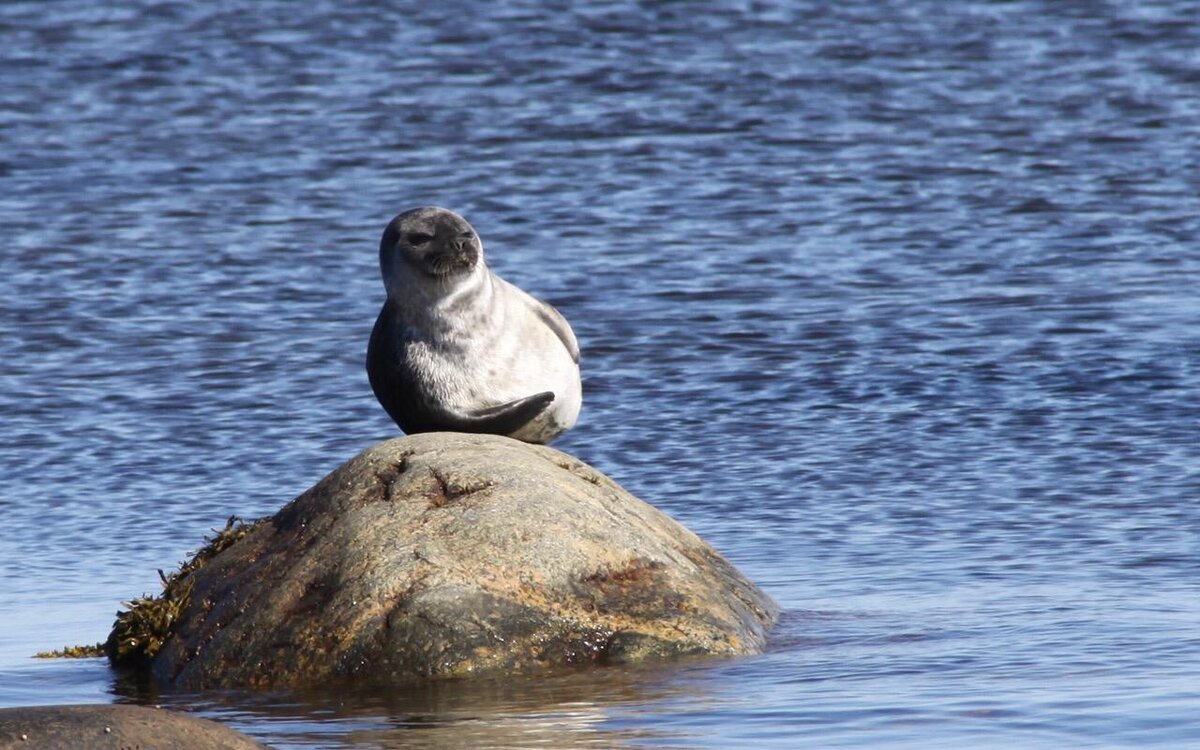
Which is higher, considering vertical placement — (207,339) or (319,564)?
(319,564)

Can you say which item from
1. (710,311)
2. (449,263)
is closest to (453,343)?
(449,263)

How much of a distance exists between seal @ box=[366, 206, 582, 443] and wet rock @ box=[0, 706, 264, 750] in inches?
93.9

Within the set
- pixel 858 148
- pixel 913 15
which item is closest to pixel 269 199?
pixel 858 148

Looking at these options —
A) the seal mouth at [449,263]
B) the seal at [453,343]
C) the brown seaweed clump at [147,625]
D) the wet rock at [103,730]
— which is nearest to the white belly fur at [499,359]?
the seal at [453,343]

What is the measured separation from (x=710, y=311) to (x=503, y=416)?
244 inches

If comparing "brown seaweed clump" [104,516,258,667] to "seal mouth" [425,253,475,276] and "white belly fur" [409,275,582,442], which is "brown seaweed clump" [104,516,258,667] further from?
"seal mouth" [425,253,475,276]

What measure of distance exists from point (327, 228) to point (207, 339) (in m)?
2.76

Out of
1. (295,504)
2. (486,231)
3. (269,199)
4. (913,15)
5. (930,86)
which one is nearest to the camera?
(295,504)

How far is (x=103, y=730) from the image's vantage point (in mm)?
5711

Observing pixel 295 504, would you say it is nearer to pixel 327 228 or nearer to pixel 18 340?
pixel 18 340

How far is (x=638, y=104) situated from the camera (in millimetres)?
19594

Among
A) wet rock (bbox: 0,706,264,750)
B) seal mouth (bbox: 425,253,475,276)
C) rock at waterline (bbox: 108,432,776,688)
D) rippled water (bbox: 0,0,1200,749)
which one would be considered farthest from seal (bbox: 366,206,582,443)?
wet rock (bbox: 0,706,264,750)

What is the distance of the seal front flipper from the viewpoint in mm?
8109

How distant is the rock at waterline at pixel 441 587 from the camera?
7387mm
